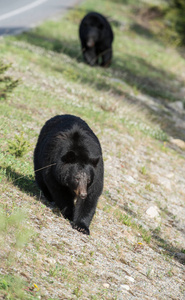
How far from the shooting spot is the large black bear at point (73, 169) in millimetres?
5289

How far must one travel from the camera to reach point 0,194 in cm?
548

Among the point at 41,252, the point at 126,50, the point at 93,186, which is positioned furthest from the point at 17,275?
the point at 126,50

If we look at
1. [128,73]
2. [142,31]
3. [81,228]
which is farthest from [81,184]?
[142,31]

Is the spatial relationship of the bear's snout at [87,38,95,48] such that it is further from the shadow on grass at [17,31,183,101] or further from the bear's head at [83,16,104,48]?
the shadow on grass at [17,31,183,101]

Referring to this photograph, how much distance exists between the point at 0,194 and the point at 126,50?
50.7 ft

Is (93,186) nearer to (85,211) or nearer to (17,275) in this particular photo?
(85,211)

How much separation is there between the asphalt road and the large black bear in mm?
9985

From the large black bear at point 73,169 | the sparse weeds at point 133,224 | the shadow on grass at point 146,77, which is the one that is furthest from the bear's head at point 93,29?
the large black bear at point 73,169

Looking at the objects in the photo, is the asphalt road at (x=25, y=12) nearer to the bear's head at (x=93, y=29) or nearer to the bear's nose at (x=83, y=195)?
the bear's head at (x=93, y=29)

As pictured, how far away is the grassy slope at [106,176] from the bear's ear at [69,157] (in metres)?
0.73

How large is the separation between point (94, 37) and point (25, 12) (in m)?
8.23

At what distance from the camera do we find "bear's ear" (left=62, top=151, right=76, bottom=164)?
5.23 m

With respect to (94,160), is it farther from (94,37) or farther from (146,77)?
(146,77)

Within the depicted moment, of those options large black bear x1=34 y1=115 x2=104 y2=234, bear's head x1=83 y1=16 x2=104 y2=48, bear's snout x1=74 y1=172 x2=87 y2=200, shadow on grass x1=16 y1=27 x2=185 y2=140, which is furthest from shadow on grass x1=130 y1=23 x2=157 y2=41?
bear's snout x1=74 y1=172 x2=87 y2=200
